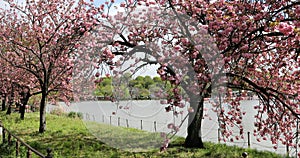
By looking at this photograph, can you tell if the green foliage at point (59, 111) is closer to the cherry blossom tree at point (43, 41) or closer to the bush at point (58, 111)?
the bush at point (58, 111)

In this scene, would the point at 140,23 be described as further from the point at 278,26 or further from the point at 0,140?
the point at 0,140

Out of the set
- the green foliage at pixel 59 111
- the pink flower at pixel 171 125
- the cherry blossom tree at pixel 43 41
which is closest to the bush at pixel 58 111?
the green foliage at pixel 59 111

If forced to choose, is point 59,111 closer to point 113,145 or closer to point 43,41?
point 43,41

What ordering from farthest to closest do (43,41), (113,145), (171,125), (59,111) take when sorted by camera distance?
(59,111)
(43,41)
(113,145)
(171,125)

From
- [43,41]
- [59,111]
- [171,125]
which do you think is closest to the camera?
[171,125]

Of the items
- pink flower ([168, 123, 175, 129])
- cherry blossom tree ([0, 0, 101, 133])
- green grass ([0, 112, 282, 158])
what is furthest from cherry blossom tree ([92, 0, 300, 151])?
cherry blossom tree ([0, 0, 101, 133])

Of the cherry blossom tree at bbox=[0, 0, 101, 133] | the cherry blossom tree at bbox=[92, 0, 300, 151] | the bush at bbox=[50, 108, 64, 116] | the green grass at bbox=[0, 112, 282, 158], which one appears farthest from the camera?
the bush at bbox=[50, 108, 64, 116]

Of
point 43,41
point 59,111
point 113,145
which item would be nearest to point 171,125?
point 113,145

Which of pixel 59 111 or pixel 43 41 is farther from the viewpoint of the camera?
pixel 59 111

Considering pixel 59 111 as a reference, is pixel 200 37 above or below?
above

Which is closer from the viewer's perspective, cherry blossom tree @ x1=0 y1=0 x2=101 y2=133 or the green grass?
the green grass

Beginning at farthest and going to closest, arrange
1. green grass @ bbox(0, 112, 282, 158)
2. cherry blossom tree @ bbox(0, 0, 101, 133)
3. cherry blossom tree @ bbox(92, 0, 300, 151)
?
cherry blossom tree @ bbox(0, 0, 101, 133) < green grass @ bbox(0, 112, 282, 158) < cherry blossom tree @ bbox(92, 0, 300, 151)

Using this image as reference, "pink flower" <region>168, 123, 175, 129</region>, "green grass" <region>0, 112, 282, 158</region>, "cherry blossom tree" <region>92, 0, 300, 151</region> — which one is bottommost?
"green grass" <region>0, 112, 282, 158</region>

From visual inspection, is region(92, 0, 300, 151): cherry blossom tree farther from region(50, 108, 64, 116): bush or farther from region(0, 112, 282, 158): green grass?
region(50, 108, 64, 116): bush
